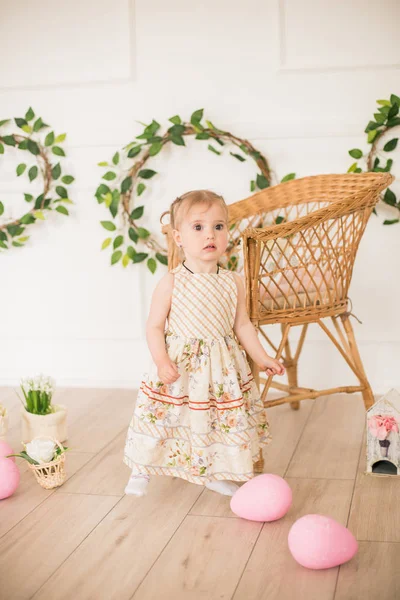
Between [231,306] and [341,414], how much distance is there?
94 cm

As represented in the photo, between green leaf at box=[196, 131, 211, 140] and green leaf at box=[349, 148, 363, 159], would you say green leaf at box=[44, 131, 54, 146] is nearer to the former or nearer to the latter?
green leaf at box=[196, 131, 211, 140]

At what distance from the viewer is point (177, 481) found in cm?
221

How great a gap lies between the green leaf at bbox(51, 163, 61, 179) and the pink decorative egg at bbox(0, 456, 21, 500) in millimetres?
1528

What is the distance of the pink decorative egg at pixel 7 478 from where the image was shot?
80.7 inches

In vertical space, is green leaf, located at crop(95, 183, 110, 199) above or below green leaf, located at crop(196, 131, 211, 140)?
below

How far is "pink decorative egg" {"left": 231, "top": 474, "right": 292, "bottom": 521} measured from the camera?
6.13 feet

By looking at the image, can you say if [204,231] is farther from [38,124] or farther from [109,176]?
[38,124]

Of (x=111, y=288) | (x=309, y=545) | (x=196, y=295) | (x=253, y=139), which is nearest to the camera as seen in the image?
(x=309, y=545)

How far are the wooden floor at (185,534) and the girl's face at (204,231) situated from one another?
0.68m

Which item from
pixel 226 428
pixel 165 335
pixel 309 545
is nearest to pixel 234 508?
pixel 226 428

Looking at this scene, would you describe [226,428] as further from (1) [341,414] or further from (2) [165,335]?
(1) [341,414]

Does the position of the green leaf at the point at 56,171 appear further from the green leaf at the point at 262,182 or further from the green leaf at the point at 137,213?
the green leaf at the point at 262,182

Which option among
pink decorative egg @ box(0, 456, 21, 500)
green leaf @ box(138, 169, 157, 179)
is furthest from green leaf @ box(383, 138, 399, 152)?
pink decorative egg @ box(0, 456, 21, 500)

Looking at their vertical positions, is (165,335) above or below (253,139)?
below
